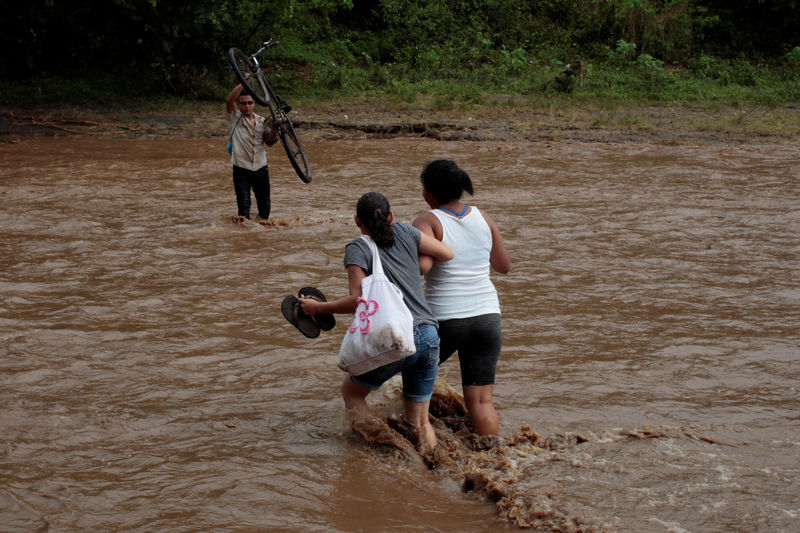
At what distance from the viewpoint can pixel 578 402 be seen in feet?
17.6

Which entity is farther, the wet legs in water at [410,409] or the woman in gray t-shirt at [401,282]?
the wet legs in water at [410,409]

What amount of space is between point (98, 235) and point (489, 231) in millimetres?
6493

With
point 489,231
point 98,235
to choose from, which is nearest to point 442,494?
point 489,231

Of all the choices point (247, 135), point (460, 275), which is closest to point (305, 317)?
point (460, 275)

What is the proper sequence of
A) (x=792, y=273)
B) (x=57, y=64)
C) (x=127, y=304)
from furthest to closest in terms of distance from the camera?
1. (x=57, y=64)
2. (x=792, y=273)
3. (x=127, y=304)

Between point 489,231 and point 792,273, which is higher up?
point 489,231

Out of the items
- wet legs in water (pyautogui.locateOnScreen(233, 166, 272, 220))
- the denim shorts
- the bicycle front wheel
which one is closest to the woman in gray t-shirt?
the denim shorts

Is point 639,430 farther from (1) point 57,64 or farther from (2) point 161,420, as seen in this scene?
(1) point 57,64

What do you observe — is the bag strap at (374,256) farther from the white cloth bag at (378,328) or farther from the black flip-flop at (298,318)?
the black flip-flop at (298,318)

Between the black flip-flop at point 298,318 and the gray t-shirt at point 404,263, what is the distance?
393 millimetres

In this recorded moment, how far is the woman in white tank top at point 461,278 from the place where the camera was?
4.37 meters

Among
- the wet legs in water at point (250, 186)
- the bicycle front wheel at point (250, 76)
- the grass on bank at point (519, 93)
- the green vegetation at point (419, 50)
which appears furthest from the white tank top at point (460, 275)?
the green vegetation at point (419, 50)

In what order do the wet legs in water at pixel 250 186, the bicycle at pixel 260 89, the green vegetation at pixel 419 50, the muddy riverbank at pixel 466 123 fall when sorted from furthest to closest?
A: the green vegetation at pixel 419 50 → the muddy riverbank at pixel 466 123 → the wet legs in water at pixel 250 186 → the bicycle at pixel 260 89

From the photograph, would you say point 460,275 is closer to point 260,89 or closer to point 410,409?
point 410,409
